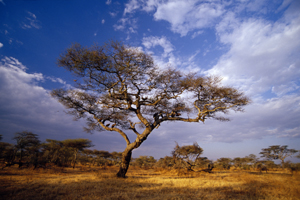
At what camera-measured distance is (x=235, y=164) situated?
3142cm

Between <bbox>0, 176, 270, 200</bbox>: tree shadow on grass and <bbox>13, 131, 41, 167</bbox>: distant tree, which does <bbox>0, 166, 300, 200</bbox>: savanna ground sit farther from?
<bbox>13, 131, 41, 167</bbox>: distant tree

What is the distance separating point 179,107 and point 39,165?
1227cm

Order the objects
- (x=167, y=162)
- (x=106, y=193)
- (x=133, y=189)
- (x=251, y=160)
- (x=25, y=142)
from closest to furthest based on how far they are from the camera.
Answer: (x=106, y=193), (x=133, y=189), (x=25, y=142), (x=167, y=162), (x=251, y=160)

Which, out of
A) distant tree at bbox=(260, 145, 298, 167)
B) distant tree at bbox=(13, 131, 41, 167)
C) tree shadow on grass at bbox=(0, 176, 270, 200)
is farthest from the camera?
distant tree at bbox=(260, 145, 298, 167)

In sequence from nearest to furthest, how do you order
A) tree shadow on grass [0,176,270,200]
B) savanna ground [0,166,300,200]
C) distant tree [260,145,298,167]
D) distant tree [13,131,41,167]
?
tree shadow on grass [0,176,270,200]
savanna ground [0,166,300,200]
distant tree [13,131,41,167]
distant tree [260,145,298,167]

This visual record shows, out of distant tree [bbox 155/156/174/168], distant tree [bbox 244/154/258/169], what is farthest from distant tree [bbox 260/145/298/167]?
distant tree [bbox 155/156/174/168]

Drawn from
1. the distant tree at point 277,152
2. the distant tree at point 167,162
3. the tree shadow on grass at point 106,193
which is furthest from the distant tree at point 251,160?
the tree shadow on grass at point 106,193

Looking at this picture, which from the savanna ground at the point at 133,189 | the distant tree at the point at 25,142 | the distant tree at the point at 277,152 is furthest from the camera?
the distant tree at the point at 277,152

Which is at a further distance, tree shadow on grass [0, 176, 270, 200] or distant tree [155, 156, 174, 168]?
distant tree [155, 156, 174, 168]

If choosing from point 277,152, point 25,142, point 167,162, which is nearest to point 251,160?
point 277,152

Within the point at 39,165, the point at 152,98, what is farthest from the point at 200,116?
the point at 39,165

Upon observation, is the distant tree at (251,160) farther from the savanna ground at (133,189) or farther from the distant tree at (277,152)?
the savanna ground at (133,189)

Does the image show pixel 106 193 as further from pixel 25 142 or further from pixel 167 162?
pixel 25 142

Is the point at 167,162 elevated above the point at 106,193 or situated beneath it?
elevated above
